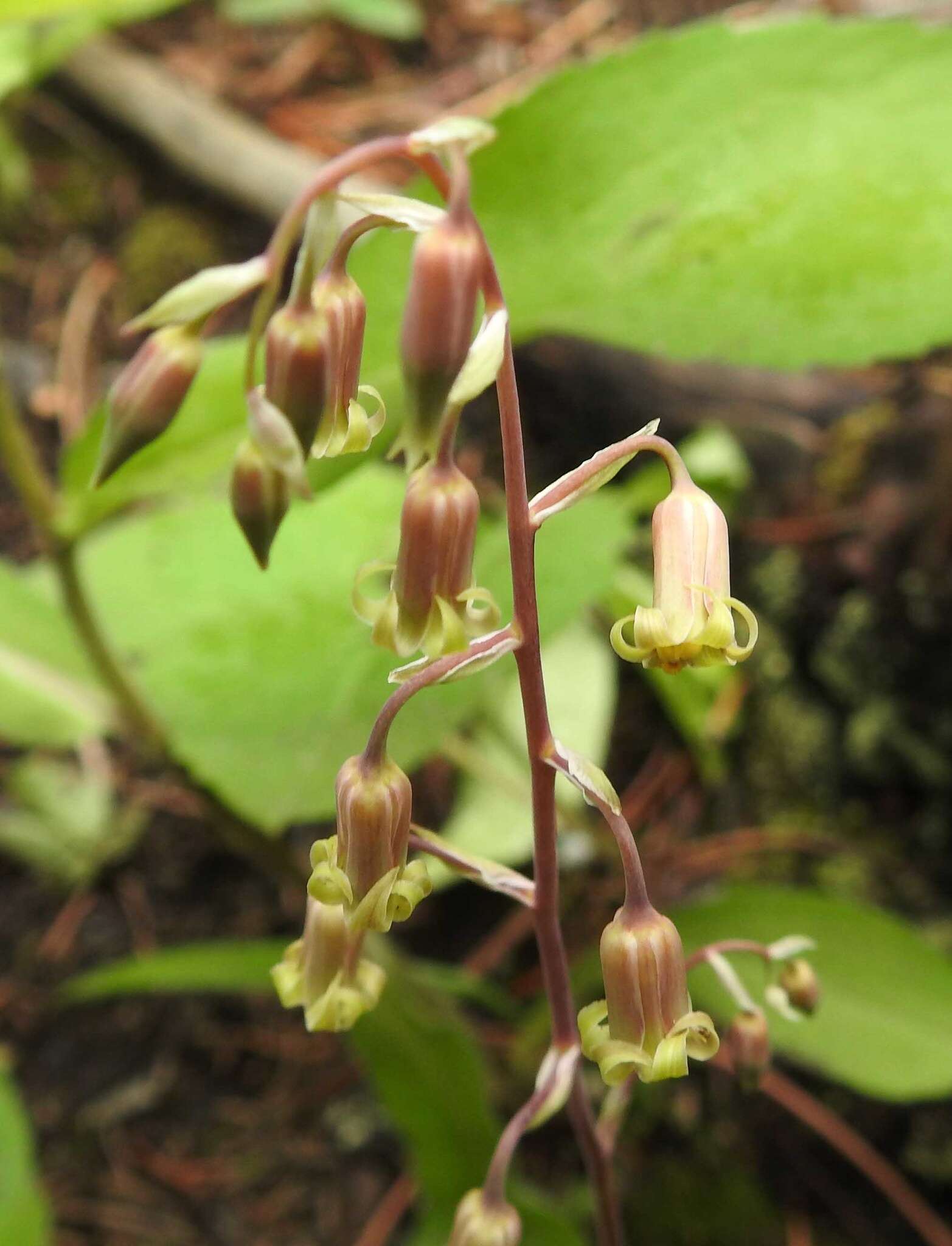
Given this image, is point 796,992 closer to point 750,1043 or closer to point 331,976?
point 750,1043

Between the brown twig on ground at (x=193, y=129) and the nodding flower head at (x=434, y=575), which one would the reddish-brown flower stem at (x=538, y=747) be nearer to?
the nodding flower head at (x=434, y=575)

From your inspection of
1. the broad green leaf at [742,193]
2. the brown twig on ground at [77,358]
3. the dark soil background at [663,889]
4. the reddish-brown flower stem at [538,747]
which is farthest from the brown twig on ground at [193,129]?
the reddish-brown flower stem at [538,747]

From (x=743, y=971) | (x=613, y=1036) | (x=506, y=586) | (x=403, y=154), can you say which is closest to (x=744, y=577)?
(x=743, y=971)

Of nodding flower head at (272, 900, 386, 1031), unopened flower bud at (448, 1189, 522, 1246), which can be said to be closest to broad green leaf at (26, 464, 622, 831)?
nodding flower head at (272, 900, 386, 1031)

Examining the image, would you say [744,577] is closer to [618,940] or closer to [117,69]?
[618,940]

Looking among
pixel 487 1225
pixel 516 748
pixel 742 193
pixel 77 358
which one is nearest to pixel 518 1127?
pixel 487 1225

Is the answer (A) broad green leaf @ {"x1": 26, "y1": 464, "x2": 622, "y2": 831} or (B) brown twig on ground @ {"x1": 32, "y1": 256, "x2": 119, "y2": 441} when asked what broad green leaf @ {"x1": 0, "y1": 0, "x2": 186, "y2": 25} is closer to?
(A) broad green leaf @ {"x1": 26, "y1": 464, "x2": 622, "y2": 831}
